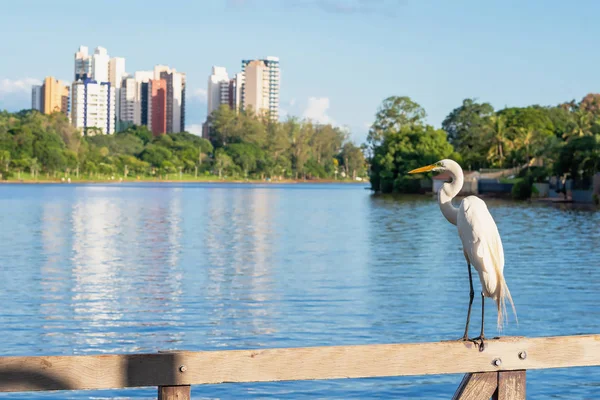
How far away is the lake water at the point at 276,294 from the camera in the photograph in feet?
49.5

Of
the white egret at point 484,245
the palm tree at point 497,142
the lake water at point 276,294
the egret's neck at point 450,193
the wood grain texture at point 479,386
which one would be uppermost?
the palm tree at point 497,142

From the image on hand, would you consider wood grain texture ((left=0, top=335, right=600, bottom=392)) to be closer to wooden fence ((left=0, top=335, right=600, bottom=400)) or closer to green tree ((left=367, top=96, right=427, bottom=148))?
wooden fence ((left=0, top=335, right=600, bottom=400))

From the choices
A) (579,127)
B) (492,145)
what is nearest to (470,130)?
(492,145)

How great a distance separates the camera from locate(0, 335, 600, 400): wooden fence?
15.3 ft

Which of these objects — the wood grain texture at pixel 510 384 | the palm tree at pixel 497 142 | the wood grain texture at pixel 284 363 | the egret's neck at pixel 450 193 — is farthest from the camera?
the palm tree at pixel 497 142

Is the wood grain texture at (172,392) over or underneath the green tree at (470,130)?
underneath

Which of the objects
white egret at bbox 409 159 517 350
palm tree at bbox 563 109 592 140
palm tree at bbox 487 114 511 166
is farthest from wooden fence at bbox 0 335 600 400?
palm tree at bbox 487 114 511 166

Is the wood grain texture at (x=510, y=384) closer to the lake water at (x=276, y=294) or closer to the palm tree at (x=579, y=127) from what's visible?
the lake water at (x=276, y=294)

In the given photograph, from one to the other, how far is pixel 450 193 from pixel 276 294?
15333 millimetres

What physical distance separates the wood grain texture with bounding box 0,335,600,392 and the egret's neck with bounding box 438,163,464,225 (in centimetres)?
219

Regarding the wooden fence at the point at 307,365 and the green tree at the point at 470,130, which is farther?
the green tree at the point at 470,130

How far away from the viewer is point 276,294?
74.0ft

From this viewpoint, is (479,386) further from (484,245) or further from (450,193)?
(450,193)

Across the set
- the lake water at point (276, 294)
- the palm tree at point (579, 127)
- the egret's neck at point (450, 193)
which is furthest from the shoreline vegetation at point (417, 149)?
the egret's neck at point (450, 193)
